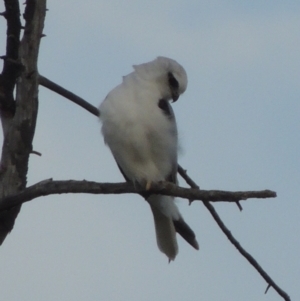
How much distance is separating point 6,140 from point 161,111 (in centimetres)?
117

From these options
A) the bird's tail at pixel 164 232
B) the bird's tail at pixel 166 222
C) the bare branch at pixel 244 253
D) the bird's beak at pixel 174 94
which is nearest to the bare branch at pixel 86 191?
the bare branch at pixel 244 253

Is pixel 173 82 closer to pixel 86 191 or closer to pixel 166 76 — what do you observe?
pixel 166 76

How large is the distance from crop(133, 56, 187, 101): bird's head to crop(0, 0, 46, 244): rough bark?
4.55ft

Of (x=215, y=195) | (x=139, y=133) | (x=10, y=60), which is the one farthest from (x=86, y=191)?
(x=139, y=133)

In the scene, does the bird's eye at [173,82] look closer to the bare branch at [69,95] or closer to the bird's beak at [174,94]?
the bird's beak at [174,94]

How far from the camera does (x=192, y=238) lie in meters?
4.10

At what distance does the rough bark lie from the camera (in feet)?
10.7

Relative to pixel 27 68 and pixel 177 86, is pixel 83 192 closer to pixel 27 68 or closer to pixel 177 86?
pixel 27 68

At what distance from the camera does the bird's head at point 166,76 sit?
472 centimetres

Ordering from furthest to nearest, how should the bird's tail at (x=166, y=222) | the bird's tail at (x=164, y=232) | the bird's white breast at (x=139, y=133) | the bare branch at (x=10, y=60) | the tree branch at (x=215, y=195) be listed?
the bird's tail at (x=164, y=232)
the bird's tail at (x=166, y=222)
the bird's white breast at (x=139, y=133)
the bare branch at (x=10, y=60)
the tree branch at (x=215, y=195)

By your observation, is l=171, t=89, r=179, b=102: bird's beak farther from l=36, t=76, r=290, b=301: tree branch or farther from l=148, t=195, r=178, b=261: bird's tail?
l=36, t=76, r=290, b=301: tree branch

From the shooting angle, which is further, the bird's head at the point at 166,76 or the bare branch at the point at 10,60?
the bird's head at the point at 166,76

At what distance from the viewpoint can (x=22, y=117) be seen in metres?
3.35

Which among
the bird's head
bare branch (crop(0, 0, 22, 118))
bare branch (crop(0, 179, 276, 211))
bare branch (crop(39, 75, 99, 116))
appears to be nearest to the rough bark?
bare branch (crop(0, 0, 22, 118))
